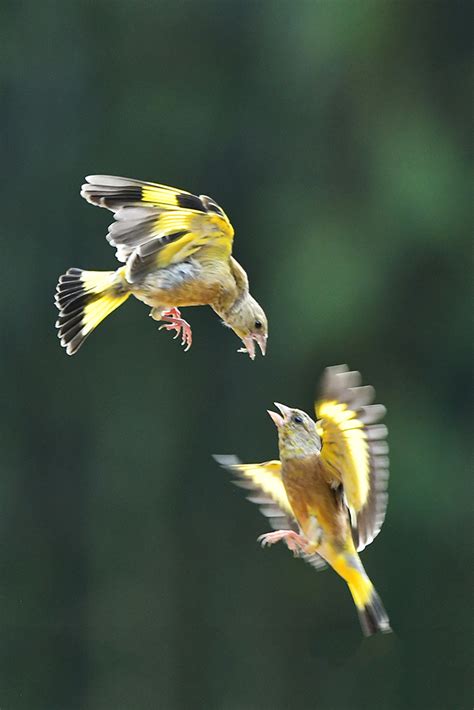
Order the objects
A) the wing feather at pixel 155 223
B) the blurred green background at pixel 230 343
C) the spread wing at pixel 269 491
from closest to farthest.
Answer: the wing feather at pixel 155 223 < the spread wing at pixel 269 491 < the blurred green background at pixel 230 343

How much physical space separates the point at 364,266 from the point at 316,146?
2.39 ft

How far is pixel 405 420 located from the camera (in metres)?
6.20

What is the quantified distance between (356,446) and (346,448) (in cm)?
4

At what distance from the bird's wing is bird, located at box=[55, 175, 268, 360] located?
0.11 m

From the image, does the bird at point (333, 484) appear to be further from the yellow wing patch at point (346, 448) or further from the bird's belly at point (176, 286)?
the bird's belly at point (176, 286)

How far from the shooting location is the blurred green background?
589cm

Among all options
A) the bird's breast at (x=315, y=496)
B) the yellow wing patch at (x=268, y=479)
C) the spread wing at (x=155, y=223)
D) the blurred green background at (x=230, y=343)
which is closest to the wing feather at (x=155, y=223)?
the spread wing at (x=155, y=223)

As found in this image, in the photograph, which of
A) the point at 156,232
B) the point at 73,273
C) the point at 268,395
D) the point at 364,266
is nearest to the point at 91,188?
the point at 156,232

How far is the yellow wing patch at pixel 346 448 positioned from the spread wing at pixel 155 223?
0.73 ft

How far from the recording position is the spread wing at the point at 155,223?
136 centimetres

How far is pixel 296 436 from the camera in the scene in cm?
165

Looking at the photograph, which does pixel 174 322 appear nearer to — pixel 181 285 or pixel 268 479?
pixel 181 285

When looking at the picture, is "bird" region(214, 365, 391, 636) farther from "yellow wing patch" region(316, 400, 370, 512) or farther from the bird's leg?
the bird's leg

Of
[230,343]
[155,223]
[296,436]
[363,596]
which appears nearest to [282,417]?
[296,436]
